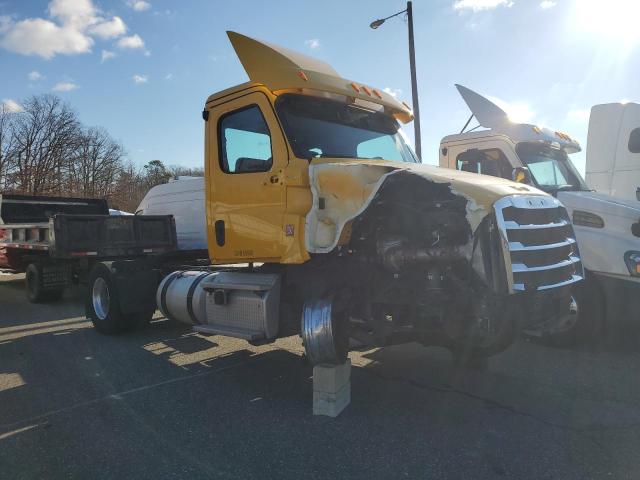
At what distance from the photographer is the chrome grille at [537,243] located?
3383mm

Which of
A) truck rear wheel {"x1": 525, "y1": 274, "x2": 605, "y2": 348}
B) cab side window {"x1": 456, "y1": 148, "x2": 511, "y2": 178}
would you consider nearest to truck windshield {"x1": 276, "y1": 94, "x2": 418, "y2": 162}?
cab side window {"x1": 456, "y1": 148, "x2": 511, "y2": 178}

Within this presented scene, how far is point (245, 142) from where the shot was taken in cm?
478

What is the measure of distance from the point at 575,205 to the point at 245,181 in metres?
3.89

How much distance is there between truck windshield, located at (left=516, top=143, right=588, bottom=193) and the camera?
648cm

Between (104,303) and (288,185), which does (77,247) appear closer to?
(104,303)

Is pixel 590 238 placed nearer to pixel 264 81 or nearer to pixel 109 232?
pixel 264 81

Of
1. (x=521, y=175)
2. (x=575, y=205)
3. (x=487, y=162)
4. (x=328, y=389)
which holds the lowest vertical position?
(x=328, y=389)

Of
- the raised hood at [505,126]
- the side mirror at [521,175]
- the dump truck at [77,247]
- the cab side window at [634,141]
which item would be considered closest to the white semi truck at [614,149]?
the cab side window at [634,141]

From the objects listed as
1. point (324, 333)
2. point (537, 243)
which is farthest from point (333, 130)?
point (537, 243)

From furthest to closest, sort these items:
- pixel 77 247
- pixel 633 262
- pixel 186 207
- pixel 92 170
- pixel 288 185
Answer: pixel 92 170
pixel 186 207
pixel 77 247
pixel 633 262
pixel 288 185

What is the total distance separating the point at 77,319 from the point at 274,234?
558 cm

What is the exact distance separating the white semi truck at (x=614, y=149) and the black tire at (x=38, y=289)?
10066 millimetres

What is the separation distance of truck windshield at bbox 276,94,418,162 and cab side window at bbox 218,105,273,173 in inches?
10.8

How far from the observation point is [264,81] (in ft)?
14.5
